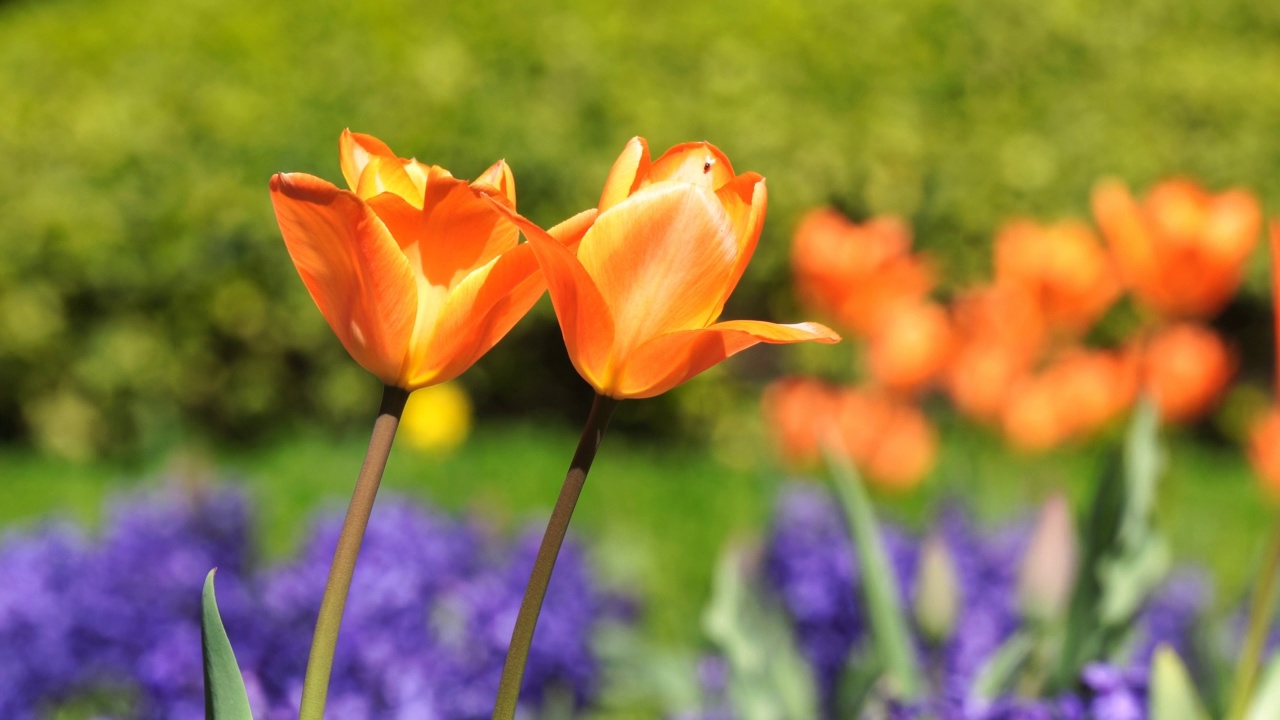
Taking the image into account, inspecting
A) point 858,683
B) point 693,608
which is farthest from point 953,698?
point 693,608

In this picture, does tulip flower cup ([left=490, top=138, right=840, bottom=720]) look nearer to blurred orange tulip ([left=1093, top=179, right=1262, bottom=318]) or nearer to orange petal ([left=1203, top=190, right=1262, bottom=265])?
blurred orange tulip ([left=1093, top=179, right=1262, bottom=318])

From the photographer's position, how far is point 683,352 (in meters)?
0.63

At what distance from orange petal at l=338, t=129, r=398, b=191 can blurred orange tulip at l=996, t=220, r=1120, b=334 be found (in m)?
1.84

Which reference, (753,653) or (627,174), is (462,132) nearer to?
(753,653)

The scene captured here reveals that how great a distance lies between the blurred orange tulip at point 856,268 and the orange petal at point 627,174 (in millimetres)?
1773

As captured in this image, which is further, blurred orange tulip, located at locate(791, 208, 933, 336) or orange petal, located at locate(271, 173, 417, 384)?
blurred orange tulip, located at locate(791, 208, 933, 336)

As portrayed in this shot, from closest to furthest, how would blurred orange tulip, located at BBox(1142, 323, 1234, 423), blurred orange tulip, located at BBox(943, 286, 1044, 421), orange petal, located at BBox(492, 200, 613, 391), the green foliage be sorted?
1. orange petal, located at BBox(492, 200, 613, 391)
2. blurred orange tulip, located at BBox(943, 286, 1044, 421)
3. blurred orange tulip, located at BBox(1142, 323, 1234, 423)
4. the green foliage

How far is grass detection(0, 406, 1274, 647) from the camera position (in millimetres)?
3111

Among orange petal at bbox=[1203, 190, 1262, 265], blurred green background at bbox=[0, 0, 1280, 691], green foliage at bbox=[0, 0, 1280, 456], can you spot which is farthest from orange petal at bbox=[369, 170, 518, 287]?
green foliage at bbox=[0, 0, 1280, 456]

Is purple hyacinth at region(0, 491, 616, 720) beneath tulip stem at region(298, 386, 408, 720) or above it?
beneath

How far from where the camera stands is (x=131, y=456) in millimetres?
4746

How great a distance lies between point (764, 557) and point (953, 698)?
86cm

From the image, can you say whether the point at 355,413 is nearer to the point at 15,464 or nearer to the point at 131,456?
the point at 131,456

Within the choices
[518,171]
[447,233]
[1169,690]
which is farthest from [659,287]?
[518,171]
